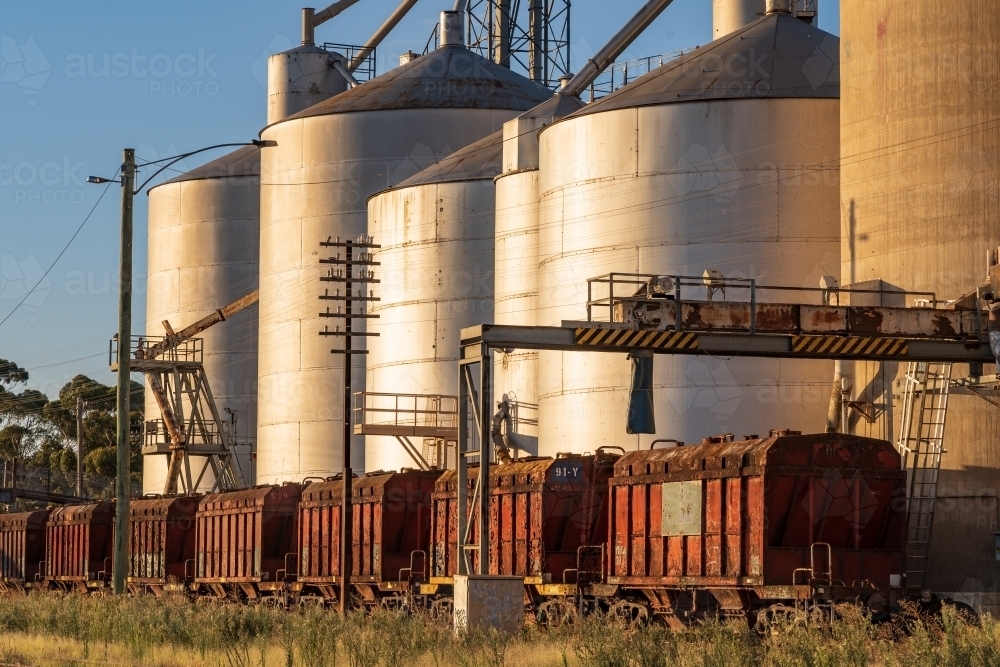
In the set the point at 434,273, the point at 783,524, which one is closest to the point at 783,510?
the point at 783,524

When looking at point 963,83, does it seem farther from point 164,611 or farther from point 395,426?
point 395,426

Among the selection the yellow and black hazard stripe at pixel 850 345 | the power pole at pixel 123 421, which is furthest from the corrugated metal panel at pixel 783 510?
the power pole at pixel 123 421

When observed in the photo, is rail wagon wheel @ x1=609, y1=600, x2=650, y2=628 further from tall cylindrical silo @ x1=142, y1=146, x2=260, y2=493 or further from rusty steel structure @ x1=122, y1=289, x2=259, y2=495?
tall cylindrical silo @ x1=142, y1=146, x2=260, y2=493

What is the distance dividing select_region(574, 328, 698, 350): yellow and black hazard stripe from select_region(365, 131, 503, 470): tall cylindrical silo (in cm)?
2352

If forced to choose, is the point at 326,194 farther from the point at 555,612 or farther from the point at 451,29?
the point at 555,612

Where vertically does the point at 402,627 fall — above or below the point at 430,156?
below

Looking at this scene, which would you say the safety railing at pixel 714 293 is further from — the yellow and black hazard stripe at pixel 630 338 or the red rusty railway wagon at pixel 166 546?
the red rusty railway wagon at pixel 166 546

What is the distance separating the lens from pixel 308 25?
7412cm

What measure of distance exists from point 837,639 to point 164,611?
14.8 meters

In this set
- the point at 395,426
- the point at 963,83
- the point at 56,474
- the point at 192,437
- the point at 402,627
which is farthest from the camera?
the point at 56,474

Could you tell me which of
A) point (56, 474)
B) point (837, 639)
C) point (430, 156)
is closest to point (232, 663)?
point (837, 639)

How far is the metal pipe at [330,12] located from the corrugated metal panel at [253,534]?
34251mm

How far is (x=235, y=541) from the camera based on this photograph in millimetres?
44469

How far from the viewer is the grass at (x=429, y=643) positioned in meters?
19.5
